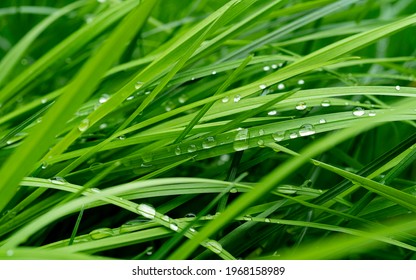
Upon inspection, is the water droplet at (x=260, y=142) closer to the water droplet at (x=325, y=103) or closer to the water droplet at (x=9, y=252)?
the water droplet at (x=325, y=103)

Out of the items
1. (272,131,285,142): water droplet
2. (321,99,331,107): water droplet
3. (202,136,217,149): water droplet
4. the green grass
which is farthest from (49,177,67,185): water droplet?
(321,99,331,107): water droplet

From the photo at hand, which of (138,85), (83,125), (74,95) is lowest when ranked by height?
(74,95)

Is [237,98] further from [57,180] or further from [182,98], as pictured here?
[57,180]

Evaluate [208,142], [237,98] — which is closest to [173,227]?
[208,142]

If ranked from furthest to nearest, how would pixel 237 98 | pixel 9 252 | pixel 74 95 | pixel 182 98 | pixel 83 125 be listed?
1. pixel 182 98
2. pixel 237 98
3. pixel 83 125
4. pixel 9 252
5. pixel 74 95

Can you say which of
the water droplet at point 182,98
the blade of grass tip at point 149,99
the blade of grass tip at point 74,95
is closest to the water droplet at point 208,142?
the blade of grass tip at point 149,99
